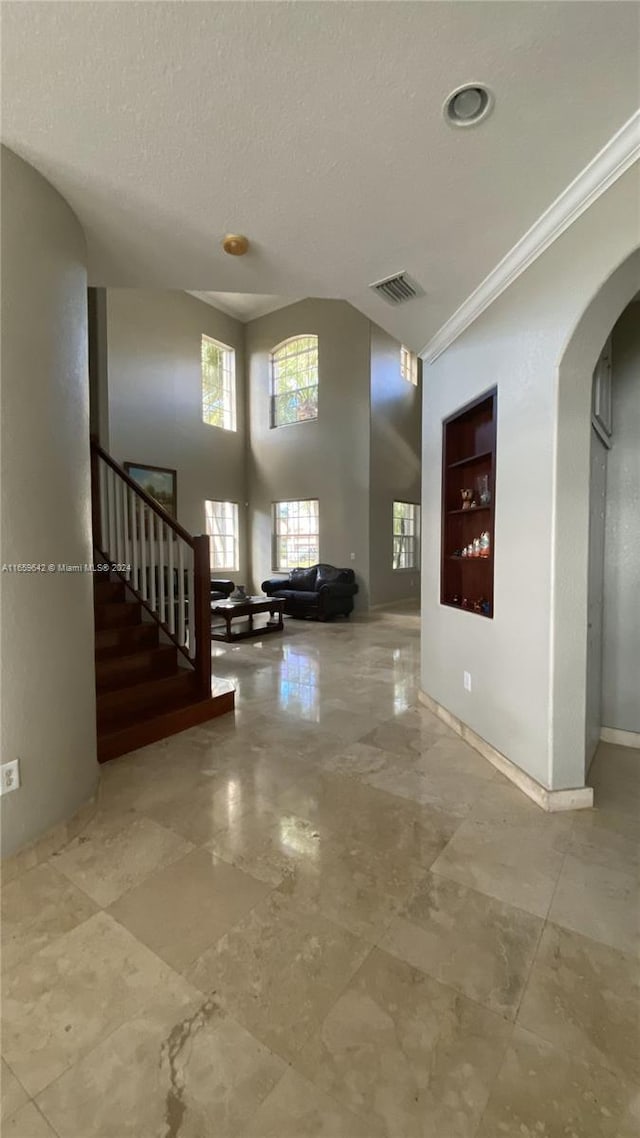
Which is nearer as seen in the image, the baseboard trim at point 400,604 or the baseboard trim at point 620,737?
the baseboard trim at point 620,737

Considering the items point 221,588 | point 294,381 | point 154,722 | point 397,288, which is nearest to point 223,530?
point 221,588

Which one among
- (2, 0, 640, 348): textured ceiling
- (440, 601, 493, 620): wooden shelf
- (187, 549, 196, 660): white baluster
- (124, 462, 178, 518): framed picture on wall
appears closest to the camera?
(2, 0, 640, 348): textured ceiling

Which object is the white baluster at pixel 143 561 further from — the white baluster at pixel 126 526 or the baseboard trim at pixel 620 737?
the baseboard trim at pixel 620 737

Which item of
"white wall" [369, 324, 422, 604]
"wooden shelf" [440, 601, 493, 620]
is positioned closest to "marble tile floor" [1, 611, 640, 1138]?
"wooden shelf" [440, 601, 493, 620]

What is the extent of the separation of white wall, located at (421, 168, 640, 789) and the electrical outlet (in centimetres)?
237

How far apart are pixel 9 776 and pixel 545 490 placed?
105 inches

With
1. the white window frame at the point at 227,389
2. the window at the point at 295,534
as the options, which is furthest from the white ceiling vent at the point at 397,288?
the white window frame at the point at 227,389

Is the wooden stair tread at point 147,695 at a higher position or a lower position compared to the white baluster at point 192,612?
lower

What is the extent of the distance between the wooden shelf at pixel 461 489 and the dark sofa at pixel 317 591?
14.8ft

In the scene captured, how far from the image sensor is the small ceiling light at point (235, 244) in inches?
83.3

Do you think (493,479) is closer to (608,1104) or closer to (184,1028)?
(608,1104)

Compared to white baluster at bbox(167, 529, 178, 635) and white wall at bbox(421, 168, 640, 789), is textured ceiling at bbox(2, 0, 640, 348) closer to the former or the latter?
white wall at bbox(421, 168, 640, 789)

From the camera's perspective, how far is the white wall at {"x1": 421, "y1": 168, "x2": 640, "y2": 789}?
6.49ft

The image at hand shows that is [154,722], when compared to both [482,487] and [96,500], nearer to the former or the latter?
[96,500]
